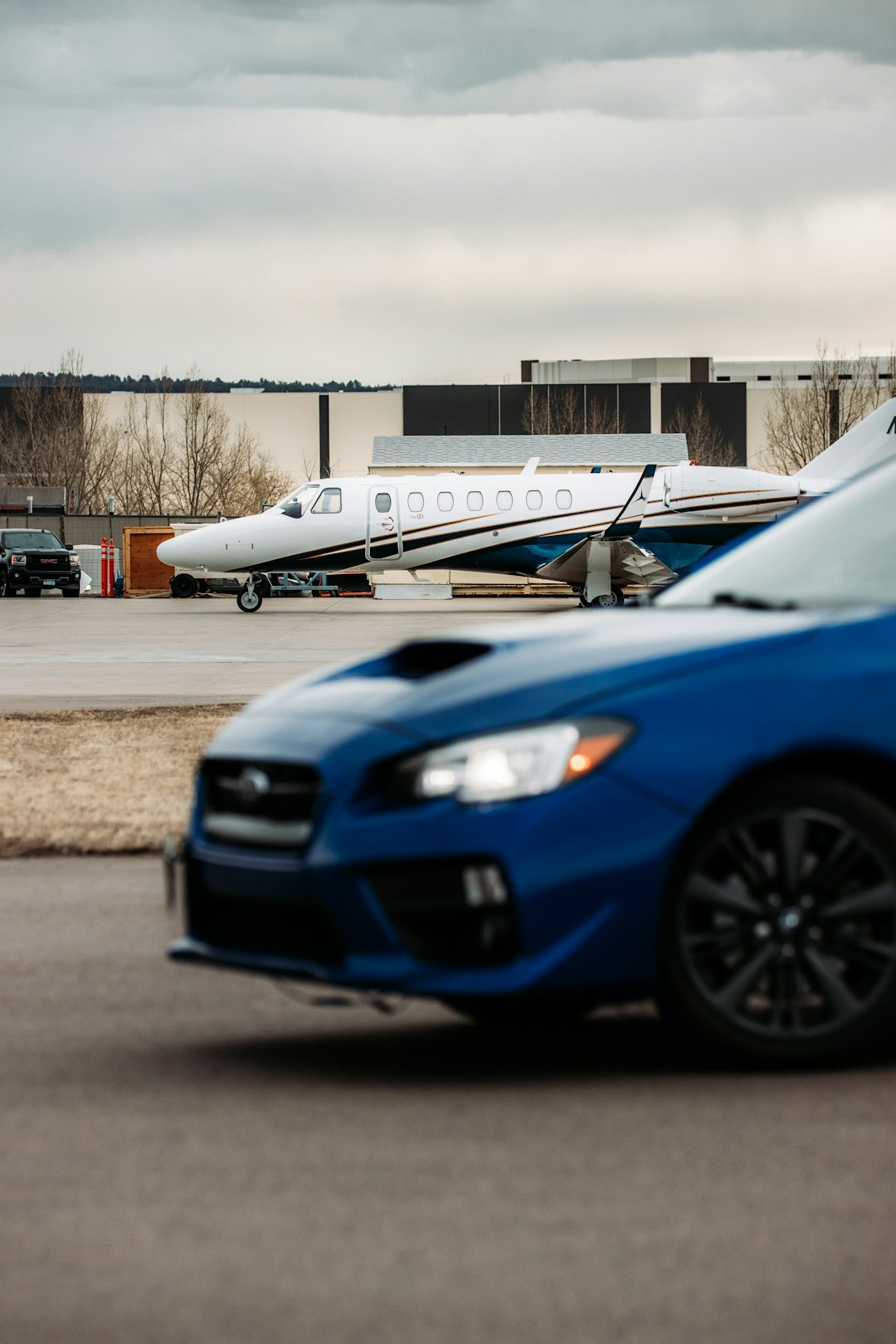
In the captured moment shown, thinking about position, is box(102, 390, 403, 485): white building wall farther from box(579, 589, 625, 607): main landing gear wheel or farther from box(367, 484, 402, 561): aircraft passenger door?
box(367, 484, 402, 561): aircraft passenger door

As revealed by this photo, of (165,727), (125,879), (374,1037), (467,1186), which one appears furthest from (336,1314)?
(165,727)

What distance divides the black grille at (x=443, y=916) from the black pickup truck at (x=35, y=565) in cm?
4655

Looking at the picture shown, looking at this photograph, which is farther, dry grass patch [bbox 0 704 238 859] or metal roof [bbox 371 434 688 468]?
metal roof [bbox 371 434 688 468]

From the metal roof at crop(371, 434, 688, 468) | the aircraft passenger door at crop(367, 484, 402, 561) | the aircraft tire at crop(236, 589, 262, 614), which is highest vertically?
the metal roof at crop(371, 434, 688, 468)

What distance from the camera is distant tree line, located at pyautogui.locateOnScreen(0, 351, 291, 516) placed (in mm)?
95438

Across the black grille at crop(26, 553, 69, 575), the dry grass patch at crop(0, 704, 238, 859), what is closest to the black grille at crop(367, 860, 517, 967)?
the dry grass patch at crop(0, 704, 238, 859)

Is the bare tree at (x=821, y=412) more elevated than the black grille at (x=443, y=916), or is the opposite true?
the bare tree at (x=821, y=412)

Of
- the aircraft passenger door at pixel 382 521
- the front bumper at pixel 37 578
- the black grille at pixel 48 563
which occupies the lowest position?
the front bumper at pixel 37 578

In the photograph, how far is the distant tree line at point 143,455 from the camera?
9544 cm

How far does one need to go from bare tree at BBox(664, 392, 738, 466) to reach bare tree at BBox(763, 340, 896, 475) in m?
5.78

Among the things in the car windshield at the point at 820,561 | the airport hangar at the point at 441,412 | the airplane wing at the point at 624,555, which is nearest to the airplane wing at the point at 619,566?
the airplane wing at the point at 624,555

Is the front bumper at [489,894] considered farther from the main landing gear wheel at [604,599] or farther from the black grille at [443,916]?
the main landing gear wheel at [604,599]

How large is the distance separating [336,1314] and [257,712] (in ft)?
7.47

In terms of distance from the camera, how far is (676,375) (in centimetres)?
12188
